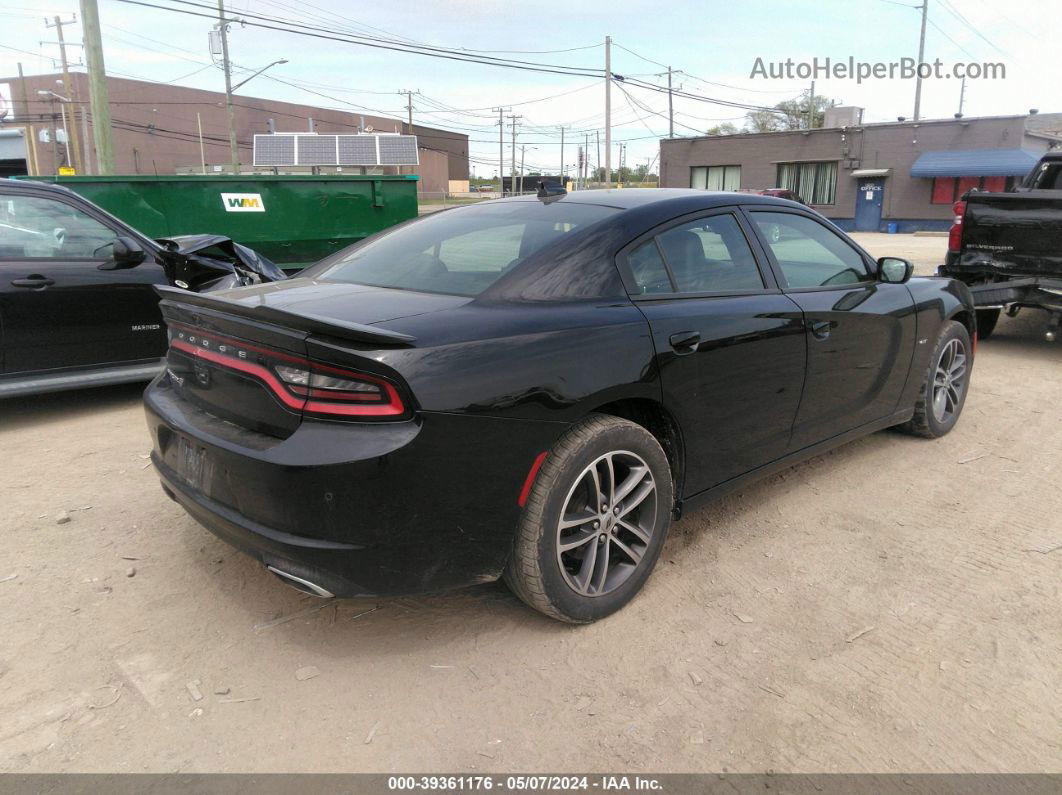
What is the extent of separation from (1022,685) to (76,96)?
75209mm

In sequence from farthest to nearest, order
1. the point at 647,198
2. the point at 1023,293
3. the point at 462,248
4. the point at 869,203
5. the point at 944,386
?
1. the point at 869,203
2. the point at 1023,293
3. the point at 944,386
4. the point at 647,198
5. the point at 462,248

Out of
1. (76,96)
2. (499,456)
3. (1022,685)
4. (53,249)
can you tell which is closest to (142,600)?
(499,456)

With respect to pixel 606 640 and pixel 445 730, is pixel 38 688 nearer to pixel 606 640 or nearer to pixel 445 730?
pixel 445 730

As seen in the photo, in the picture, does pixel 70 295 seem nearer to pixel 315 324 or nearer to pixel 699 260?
pixel 315 324

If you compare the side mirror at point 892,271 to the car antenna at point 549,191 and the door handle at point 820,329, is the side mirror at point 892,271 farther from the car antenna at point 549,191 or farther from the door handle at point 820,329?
the car antenna at point 549,191

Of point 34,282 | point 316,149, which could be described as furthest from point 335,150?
point 34,282

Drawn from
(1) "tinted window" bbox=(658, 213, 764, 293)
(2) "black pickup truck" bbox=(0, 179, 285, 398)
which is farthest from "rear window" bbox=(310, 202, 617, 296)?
Answer: (2) "black pickup truck" bbox=(0, 179, 285, 398)

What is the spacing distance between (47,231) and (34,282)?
456mm

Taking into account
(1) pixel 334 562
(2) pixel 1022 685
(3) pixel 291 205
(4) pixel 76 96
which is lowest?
(2) pixel 1022 685

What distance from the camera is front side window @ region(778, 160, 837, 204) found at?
3616 cm

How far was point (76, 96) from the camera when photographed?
62188 millimetres

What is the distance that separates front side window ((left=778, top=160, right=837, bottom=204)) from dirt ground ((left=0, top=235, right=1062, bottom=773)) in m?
35.7

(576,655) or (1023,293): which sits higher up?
(1023,293)

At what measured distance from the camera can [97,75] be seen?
43.1 ft
